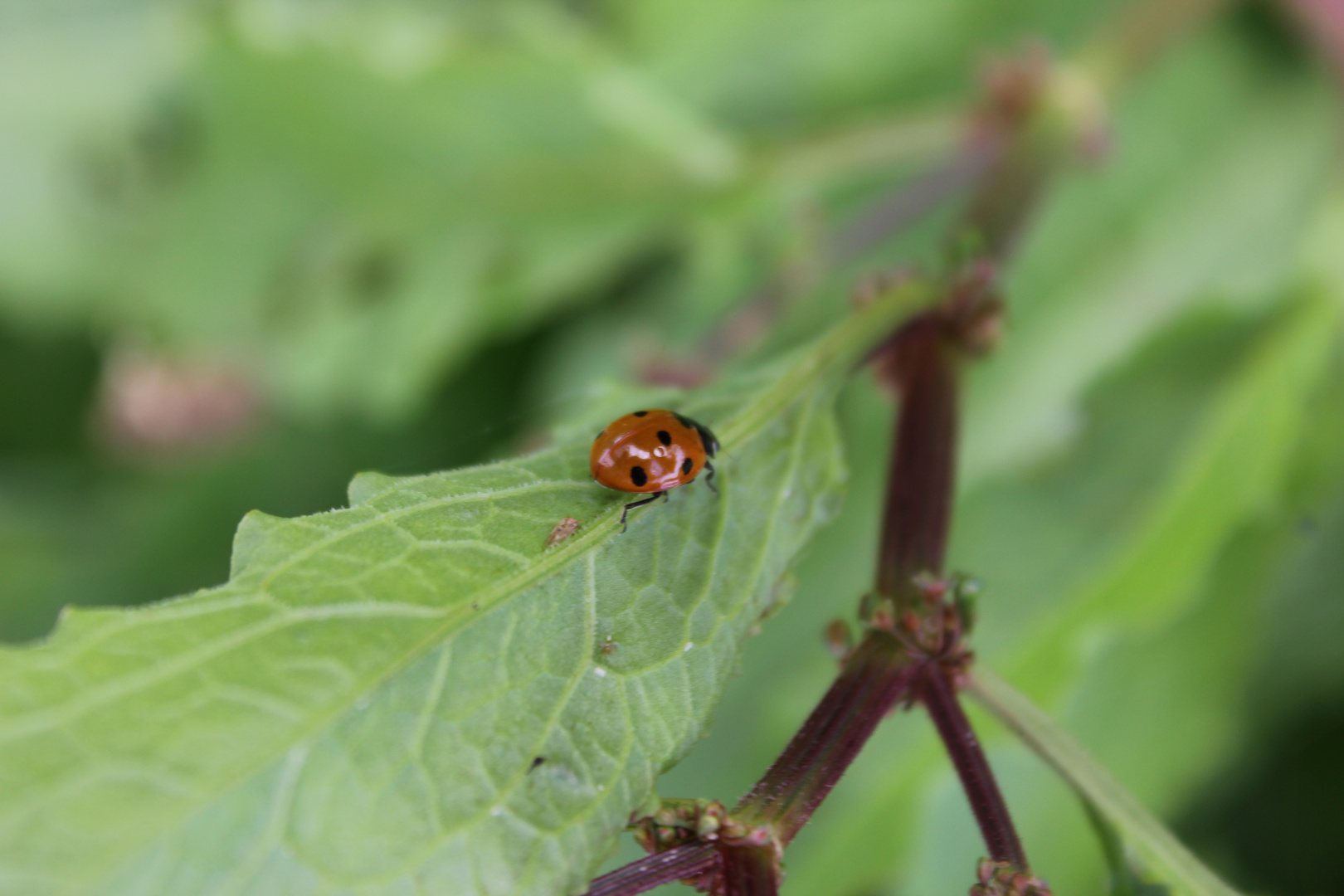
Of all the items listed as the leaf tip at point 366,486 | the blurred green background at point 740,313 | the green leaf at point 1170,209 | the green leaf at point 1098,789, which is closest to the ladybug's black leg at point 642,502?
the leaf tip at point 366,486

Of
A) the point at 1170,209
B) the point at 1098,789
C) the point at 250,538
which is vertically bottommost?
the point at 1098,789

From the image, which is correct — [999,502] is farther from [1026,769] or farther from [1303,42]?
[1303,42]

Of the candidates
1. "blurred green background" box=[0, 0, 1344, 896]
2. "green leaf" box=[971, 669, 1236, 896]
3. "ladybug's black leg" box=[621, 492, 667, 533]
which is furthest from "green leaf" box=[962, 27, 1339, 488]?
"ladybug's black leg" box=[621, 492, 667, 533]

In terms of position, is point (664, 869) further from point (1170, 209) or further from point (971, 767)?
point (1170, 209)

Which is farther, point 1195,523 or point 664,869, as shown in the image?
point 1195,523

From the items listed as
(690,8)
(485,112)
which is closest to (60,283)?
(485,112)

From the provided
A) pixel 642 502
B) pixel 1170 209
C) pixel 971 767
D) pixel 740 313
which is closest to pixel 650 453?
pixel 642 502

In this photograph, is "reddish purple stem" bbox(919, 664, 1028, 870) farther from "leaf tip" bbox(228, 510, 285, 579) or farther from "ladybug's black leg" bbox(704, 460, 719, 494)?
"leaf tip" bbox(228, 510, 285, 579)
